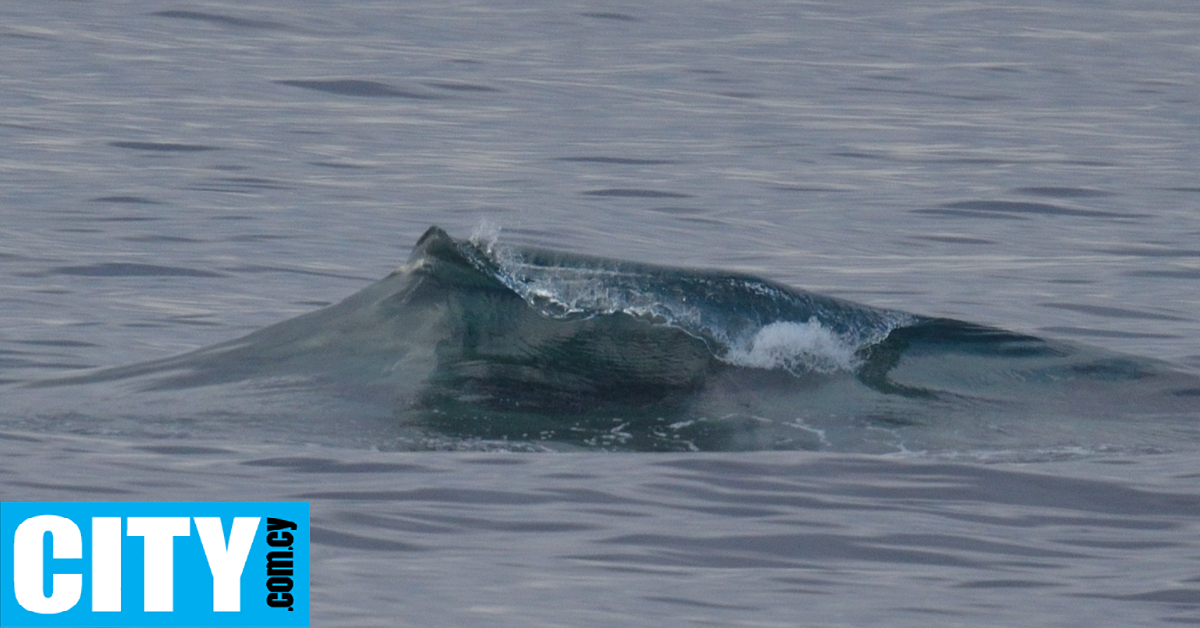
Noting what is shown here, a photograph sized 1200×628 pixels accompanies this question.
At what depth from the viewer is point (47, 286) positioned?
44.9ft

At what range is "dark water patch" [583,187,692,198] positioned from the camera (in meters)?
18.9

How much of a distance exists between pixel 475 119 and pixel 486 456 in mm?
14480

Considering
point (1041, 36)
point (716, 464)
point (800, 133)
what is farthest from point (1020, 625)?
point (1041, 36)

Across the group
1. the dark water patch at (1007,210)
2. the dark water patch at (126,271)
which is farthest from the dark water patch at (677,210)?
the dark water patch at (126,271)

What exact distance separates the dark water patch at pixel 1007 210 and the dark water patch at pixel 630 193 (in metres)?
2.17

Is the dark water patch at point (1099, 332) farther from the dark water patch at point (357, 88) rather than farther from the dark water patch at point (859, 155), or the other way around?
the dark water patch at point (357, 88)

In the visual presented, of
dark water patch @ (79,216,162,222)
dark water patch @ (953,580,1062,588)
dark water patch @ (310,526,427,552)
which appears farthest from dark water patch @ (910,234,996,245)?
dark water patch @ (310,526,427,552)

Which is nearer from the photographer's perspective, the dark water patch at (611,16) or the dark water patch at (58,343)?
the dark water patch at (58,343)

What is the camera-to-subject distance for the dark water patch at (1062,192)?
19.5 m

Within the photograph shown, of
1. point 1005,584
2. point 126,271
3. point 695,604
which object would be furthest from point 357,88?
point 695,604

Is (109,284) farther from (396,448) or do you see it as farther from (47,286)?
(396,448)

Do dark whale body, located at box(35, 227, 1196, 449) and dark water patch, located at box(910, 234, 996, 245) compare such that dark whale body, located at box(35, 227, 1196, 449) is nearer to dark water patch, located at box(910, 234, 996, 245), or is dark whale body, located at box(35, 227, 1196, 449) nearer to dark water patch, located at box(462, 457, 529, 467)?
dark water patch, located at box(462, 457, 529, 467)

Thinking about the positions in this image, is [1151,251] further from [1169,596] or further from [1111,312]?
[1169,596]

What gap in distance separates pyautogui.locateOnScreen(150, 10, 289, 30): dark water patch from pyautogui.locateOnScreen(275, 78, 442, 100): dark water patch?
17.4 feet
